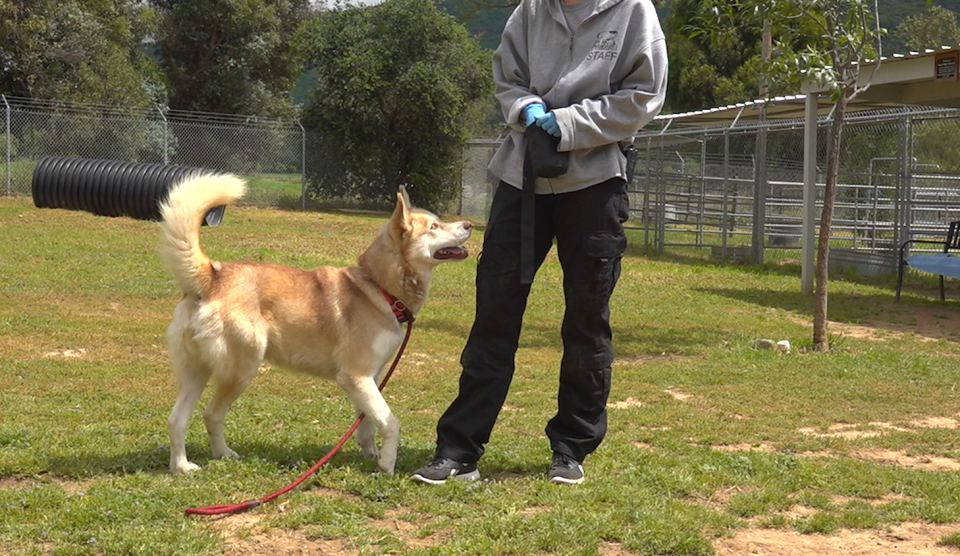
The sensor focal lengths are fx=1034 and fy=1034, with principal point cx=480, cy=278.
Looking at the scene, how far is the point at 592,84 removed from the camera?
4441mm

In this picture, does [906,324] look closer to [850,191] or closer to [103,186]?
[850,191]

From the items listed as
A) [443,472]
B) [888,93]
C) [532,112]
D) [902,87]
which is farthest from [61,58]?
[443,472]

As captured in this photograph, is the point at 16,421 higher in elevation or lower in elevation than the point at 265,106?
lower

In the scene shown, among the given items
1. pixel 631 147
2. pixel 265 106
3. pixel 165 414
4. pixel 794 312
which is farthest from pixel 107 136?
pixel 631 147

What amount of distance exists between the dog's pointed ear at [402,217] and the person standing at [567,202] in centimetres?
43

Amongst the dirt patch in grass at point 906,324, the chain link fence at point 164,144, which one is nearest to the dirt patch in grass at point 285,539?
the dirt patch in grass at point 906,324

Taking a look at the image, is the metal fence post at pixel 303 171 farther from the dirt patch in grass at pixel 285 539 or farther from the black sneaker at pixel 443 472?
the dirt patch in grass at pixel 285 539

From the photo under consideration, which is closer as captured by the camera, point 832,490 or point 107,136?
point 832,490

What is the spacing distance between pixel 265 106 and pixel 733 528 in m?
33.7

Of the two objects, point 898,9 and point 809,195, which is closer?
point 809,195

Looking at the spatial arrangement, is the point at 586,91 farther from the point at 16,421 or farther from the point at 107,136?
the point at 107,136

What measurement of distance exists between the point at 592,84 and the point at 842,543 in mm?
2111

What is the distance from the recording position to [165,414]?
20.0 feet

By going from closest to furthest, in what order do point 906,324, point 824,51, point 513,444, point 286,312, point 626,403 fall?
1. point 286,312
2. point 513,444
3. point 626,403
4. point 824,51
5. point 906,324
